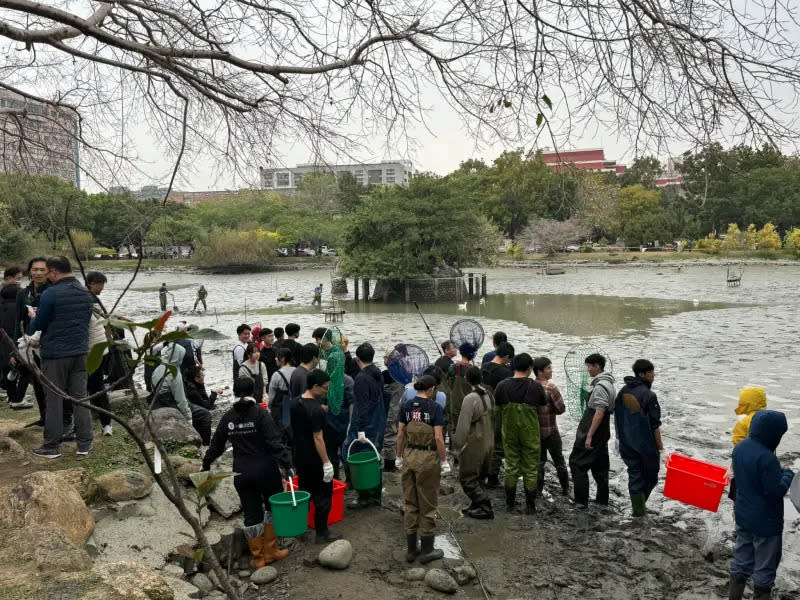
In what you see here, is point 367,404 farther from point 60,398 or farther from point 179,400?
point 60,398

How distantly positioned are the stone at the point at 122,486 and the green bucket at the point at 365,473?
5.74 ft

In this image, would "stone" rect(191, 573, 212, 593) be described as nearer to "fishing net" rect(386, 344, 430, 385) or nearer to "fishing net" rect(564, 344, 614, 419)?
"fishing net" rect(386, 344, 430, 385)

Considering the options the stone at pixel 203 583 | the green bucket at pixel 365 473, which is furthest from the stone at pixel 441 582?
the stone at pixel 203 583

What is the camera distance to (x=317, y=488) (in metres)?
5.14

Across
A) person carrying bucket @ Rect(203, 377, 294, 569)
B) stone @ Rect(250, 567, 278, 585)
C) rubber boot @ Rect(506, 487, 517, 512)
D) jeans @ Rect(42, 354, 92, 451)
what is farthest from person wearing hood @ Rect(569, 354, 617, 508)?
jeans @ Rect(42, 354, 92, 451)

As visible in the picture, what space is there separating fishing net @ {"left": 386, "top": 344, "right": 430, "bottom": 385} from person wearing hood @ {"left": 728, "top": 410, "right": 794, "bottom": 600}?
12.1 feet

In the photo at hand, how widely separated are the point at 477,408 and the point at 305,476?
165 centimetres

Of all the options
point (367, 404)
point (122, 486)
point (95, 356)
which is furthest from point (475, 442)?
point (95, 356)

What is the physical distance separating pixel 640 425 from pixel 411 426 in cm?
210

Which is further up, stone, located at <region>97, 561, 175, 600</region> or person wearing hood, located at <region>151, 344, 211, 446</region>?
person wearing hood, located at <region>151, 344, 211, 446</region>

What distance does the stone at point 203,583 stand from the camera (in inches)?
178

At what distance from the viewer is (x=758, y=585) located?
4133 mm

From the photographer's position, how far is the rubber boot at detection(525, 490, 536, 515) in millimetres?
5984

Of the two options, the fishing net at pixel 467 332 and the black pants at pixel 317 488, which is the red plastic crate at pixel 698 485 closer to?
the black pants at pixel 317 488
